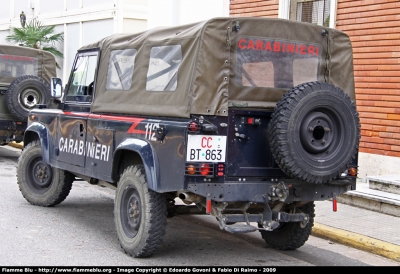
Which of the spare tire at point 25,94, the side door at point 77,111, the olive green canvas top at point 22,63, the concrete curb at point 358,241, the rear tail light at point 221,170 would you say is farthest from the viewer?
the olive green canvas top at point 22,63

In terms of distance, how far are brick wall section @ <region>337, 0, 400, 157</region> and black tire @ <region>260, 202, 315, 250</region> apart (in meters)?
4.12

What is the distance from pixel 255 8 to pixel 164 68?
25.7 feet

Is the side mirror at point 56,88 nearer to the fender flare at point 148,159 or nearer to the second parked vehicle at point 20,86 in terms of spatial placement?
the fender flare at point 148,159

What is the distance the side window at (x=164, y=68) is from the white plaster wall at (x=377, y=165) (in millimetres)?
5390

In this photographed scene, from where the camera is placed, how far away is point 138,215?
6.53 m

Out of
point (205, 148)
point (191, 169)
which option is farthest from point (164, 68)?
point (191, 169)

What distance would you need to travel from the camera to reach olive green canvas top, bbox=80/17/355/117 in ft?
19.7

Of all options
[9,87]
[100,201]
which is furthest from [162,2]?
[100,201]

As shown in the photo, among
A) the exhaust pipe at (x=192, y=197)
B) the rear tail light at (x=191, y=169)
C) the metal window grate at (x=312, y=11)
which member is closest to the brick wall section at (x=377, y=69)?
the metal window grate at (x=312, y=11)

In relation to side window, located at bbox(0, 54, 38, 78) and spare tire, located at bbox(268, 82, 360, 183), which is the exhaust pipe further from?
side window, located at bbox(0, 54, 38, 78)

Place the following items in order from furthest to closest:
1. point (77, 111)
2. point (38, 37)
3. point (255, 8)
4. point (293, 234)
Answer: point (38, 37) < point (255, 8) < point (77, 111) < point (293, 234)

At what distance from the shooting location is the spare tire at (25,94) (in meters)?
12.6

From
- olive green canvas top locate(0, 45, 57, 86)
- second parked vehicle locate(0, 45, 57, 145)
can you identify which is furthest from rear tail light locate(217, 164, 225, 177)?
olive green canvas top locate(0, 45, 57, 86)

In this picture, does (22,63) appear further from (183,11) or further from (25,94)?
(183,11)
